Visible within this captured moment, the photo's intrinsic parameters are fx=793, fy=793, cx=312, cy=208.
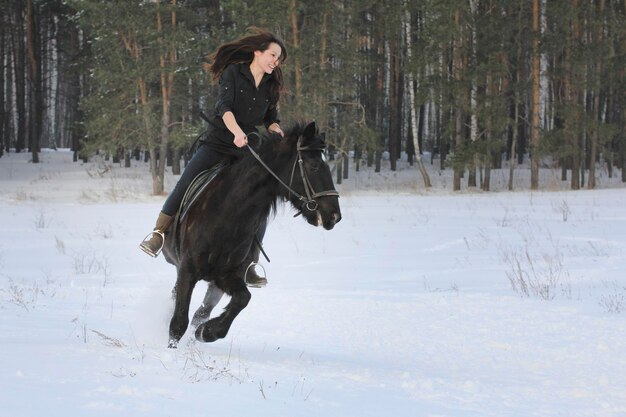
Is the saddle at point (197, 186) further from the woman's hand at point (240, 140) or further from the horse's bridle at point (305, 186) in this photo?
the horse's bridle at point (305, 186)

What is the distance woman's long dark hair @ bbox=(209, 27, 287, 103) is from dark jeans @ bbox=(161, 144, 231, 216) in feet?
2.26

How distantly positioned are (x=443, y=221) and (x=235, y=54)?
44.4 feet

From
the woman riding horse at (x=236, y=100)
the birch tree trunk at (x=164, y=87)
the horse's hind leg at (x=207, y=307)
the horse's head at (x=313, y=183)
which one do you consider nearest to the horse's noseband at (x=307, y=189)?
the horse's head at (x=313, y=183)

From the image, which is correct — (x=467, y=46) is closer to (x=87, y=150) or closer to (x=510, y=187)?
(x=510, y=187)

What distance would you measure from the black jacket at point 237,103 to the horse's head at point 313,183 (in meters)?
0.84

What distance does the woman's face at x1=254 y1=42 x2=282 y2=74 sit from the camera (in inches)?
255

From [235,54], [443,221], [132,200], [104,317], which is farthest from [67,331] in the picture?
[132,200]

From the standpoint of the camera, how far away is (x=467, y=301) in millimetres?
9172

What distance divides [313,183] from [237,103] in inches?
52.7

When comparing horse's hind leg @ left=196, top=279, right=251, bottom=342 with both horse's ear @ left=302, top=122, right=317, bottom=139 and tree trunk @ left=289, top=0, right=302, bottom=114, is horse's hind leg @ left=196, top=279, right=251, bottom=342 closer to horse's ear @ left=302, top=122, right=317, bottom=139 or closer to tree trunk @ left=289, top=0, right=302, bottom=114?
horse's ear @ left=302, top=122, right=317, bottom=139

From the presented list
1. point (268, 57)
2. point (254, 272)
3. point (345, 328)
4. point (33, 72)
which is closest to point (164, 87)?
point (33, 72)

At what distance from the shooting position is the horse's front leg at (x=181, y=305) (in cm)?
600

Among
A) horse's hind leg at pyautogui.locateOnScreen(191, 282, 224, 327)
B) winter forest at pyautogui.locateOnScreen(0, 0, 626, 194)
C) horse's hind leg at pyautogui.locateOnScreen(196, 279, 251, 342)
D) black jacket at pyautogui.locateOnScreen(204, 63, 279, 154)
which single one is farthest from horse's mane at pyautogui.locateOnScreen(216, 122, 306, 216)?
winter forest at pyautogui.locateOnScreen(0, 0, 626, 194)

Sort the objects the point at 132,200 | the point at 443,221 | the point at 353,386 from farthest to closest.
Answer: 1. the point at 132,200
2. the point at 443,221
3. the point at 353,386
